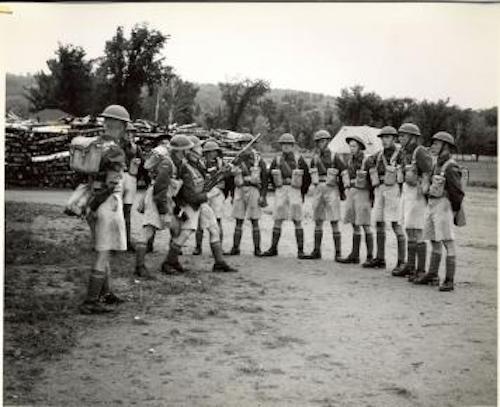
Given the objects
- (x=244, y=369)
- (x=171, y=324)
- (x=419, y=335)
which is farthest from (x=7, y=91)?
(x=419, y=335)

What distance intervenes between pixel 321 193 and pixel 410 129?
5.70ft

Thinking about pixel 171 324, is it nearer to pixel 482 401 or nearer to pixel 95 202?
pixel 95 202

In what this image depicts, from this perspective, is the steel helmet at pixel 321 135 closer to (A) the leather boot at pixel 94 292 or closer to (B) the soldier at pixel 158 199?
(B) the soldier at pixel 158 199

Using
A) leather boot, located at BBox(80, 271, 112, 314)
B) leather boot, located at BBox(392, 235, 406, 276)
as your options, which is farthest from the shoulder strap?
leather boot, located at BBox(80, 271, 112, 314)

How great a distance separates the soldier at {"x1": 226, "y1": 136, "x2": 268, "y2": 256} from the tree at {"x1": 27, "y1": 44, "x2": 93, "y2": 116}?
2688 millimetres

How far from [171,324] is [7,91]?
229 cm

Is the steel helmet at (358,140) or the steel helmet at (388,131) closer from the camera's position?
the steel helmet at (388,131)

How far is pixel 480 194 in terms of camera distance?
6289mm

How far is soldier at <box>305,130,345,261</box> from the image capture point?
26.8 feet

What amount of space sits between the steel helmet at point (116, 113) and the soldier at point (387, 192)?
3.01 meters

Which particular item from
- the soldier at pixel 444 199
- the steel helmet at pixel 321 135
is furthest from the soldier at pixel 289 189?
the soldier at pixel 444 199

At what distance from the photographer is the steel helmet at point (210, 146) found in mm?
7696

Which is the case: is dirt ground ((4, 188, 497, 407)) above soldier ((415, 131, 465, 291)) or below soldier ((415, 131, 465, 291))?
below

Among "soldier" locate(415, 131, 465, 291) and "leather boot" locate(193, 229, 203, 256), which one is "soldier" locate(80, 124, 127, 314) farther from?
"soldier" locate(415, 131, 465, 291)
